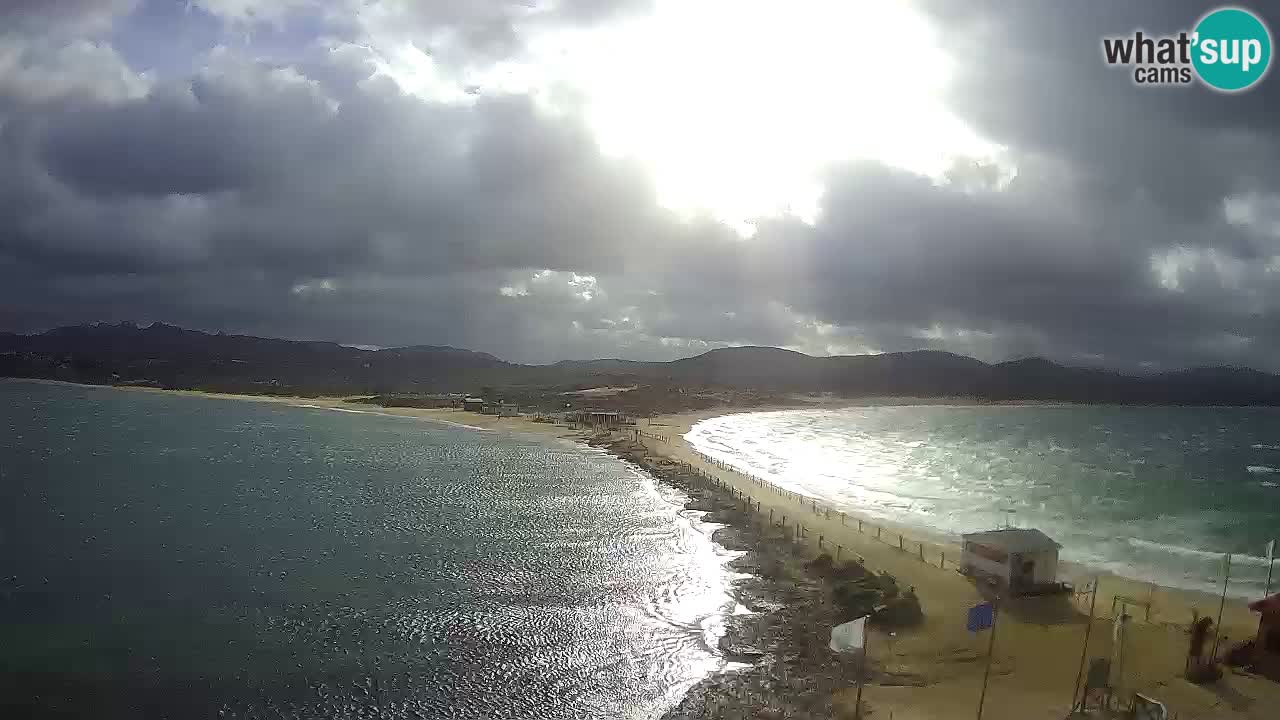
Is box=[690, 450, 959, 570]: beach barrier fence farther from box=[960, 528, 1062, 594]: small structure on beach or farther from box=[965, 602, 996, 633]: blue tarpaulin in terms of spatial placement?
box=[965, 602, 996, 633]: blue tarpaulin

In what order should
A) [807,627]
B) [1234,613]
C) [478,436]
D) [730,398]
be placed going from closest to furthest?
1. [807,627]
2. [1234,613]
3. [478,436]
4. [730,398]

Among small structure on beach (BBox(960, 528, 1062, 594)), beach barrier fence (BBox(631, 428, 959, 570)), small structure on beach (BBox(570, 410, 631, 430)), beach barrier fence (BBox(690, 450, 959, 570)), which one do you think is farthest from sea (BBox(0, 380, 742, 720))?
small structure on beach (BBox(570, 410, 631, 430))

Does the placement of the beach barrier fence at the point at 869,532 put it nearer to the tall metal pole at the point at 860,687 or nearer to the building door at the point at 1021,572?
the building door at the point at 1021,572

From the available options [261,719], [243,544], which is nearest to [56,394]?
[243,544]

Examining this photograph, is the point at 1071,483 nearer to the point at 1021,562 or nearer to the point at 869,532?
the point at 869,532

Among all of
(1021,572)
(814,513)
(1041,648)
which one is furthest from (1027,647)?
(814,513)

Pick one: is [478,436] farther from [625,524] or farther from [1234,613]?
[1234,613]
